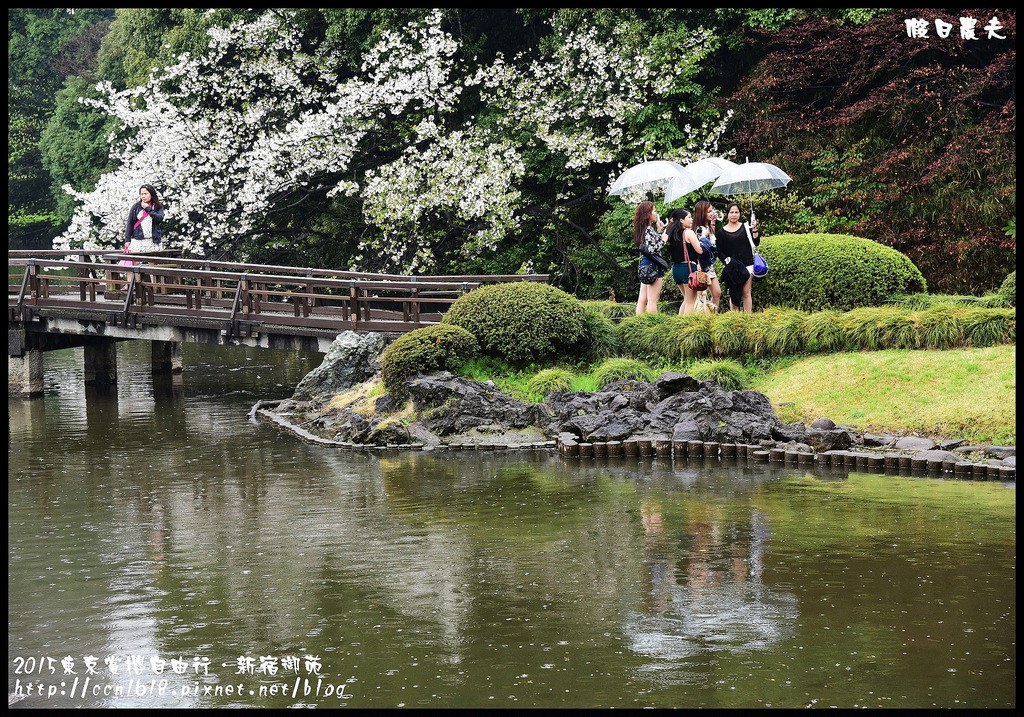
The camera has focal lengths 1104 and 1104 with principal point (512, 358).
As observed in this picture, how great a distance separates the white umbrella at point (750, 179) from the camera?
18828mm

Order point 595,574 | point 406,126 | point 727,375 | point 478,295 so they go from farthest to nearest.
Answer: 1. point 406,126
2. point 478,295
3. point 727,375
4. point 595,574

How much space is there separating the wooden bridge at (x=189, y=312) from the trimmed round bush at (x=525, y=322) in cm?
143

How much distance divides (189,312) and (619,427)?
10.1 m

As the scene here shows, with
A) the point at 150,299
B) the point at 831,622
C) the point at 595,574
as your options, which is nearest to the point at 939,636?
the point at 831,622

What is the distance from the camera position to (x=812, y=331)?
17188 millimetres

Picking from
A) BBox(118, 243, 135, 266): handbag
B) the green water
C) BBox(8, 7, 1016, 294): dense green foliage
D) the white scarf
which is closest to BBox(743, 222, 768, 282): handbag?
BBox(8, 7, 1016, 294): dense green foliage

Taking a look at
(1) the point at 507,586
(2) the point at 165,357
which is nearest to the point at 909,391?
(1) the point at 507,586

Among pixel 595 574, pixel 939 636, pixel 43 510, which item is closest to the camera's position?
pixel 939 636

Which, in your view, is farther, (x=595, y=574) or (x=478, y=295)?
(x=478, y=295)

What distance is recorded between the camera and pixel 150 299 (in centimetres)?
2186

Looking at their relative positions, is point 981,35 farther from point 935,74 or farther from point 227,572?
point 227,572

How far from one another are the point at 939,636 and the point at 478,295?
462 inches

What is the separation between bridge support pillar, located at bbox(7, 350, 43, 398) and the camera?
74.7 ft

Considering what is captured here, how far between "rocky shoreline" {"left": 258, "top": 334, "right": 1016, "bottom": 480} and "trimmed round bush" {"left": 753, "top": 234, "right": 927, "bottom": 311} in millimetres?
3604
